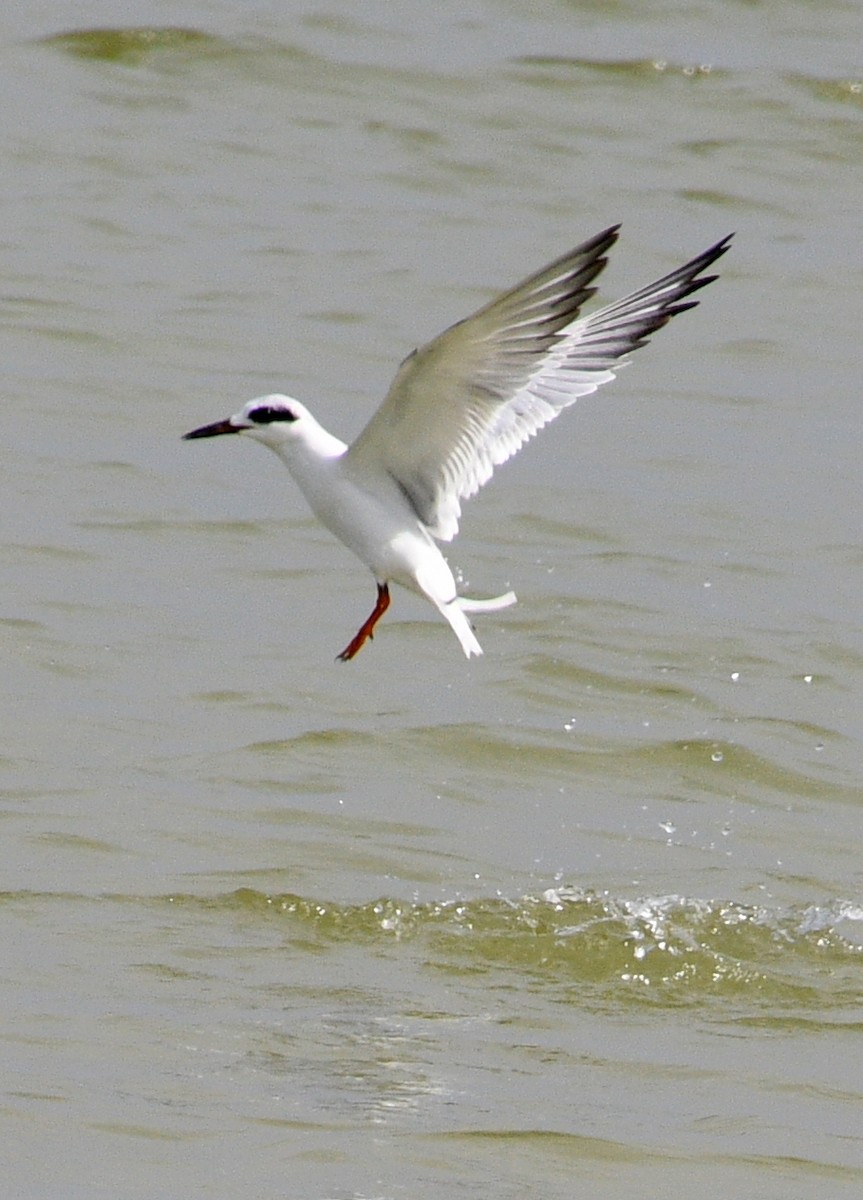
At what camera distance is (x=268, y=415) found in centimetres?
641

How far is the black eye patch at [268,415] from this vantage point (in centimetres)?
640

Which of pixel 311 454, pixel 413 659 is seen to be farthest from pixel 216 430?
pixel 413 659

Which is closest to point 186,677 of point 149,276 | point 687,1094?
point 687,1094

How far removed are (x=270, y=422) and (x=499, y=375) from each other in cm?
66

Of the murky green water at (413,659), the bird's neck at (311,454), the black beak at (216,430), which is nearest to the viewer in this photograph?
the murky green water at (413,659)

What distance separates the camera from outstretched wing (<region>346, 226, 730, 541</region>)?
5.96 m

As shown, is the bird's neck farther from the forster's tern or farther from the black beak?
the black beak

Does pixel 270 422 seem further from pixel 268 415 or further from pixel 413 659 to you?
pixel 413 659

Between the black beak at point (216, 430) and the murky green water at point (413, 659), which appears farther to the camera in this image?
the black beak at point (216, 430)

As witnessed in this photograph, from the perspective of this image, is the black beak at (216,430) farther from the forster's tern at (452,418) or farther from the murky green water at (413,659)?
the murky green water at (413,659)

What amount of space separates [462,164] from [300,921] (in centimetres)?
1029

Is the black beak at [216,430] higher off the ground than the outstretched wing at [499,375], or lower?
lower

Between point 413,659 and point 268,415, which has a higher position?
point 268,415

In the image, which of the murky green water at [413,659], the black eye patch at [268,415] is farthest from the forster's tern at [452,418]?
the murky green water at [413,659]
